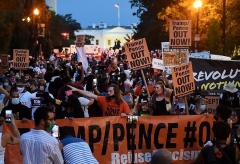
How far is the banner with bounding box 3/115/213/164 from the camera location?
34.3 ft

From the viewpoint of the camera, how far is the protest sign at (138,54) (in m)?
14.8

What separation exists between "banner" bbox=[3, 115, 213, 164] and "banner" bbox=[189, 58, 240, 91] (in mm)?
5906

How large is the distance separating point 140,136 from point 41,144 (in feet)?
12.7

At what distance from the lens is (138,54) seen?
14.9m

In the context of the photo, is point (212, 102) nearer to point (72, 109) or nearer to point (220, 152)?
point (72, 109)

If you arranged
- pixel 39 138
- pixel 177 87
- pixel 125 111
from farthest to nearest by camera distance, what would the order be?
pixel 177 87 → pixel 125 111 → pixel 39 138

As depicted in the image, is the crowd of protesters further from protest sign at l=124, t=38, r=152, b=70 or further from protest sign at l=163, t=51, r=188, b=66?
protest sign at l=163, t=51, r=188, b=66

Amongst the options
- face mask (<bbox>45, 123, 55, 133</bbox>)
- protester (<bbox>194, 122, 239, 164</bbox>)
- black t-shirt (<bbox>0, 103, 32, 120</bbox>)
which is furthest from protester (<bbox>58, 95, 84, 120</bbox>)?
protester (<bbox>194, 122, 239, 164</bbox>)

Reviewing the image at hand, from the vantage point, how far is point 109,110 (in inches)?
449

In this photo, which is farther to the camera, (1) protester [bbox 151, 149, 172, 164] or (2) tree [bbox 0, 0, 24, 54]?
(2) tree [bbox 0, 0, 24, 54]

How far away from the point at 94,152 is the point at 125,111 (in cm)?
118

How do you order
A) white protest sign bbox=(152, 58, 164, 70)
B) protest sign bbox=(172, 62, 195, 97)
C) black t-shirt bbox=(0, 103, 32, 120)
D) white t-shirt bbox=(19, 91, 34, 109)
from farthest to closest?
white protest sign bbox=(152, 58, 164, 70)
white t-shirt bbox=(19, 91, 34, 109)
protest sign bbox=(172, 62, 195, 97)
black t-shirt bbox=(0, 103, 32, 120)

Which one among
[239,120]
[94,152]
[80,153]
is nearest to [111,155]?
[94,152]

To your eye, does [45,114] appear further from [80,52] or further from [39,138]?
[80,52]
